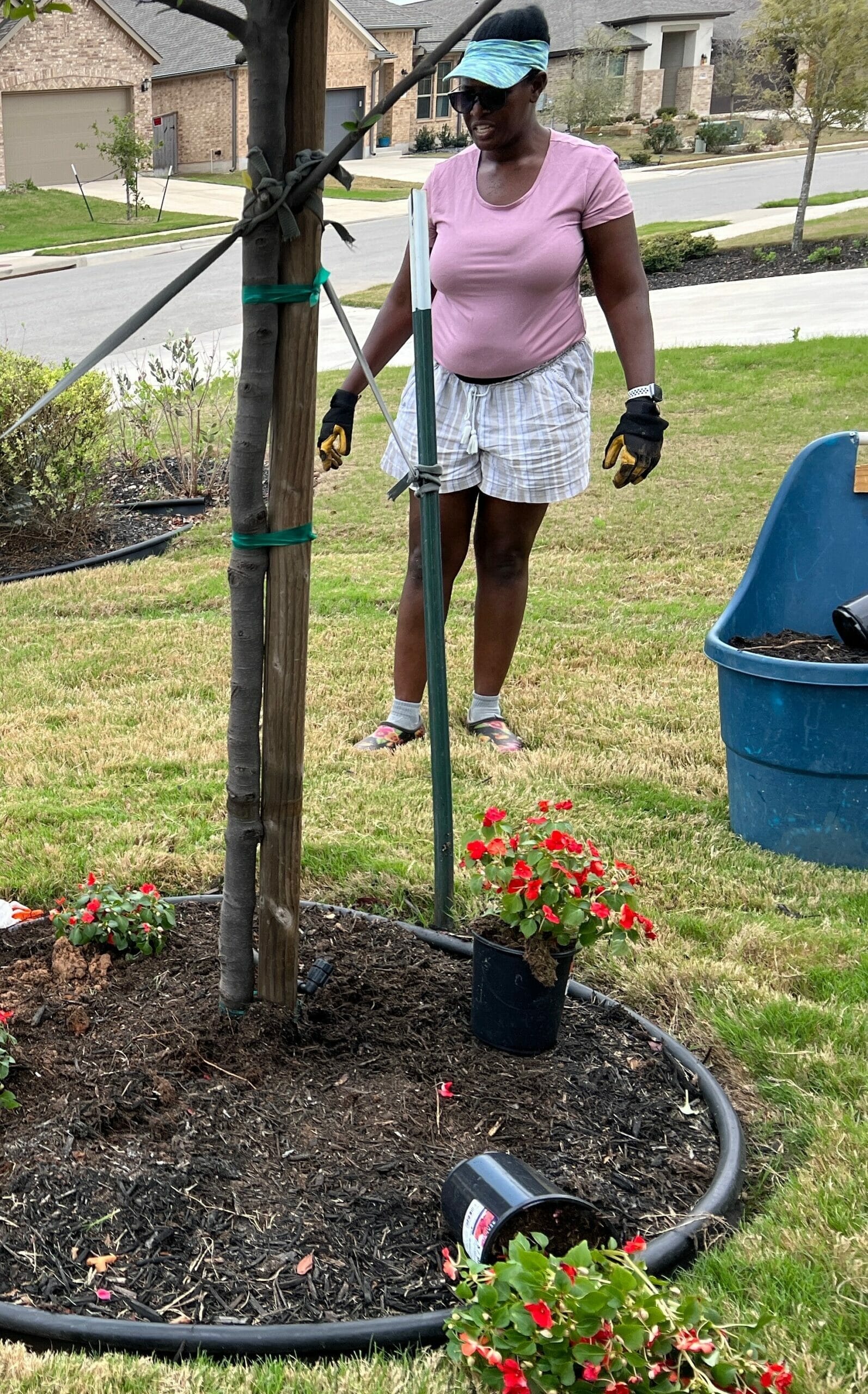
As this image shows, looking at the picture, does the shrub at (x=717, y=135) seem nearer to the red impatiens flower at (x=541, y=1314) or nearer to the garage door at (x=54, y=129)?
the garage door at (x=54, y=129)

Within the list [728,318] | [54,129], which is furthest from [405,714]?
[54,129]

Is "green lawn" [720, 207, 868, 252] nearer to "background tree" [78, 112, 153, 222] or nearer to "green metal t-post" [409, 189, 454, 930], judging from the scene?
"green metal t-post" [409, 189, 454, 930]

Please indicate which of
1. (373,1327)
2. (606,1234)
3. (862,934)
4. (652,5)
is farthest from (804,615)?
(652,5)

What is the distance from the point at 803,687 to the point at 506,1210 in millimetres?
1710

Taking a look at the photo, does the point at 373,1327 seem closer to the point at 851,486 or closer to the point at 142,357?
the point at 851,486

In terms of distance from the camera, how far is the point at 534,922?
237cm

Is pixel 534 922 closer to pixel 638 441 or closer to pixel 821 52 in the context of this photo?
pixel 638 441

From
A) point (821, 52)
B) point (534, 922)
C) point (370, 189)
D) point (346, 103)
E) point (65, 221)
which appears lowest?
point (534, 922)

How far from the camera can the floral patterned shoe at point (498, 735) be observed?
13.3 ft

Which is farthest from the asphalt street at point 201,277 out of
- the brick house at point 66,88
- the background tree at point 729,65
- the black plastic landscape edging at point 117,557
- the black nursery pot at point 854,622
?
the brick house at point 66,88

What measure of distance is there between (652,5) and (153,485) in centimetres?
5574

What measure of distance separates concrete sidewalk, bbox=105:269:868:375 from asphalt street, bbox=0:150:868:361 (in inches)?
39.0

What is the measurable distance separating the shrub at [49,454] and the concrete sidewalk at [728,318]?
4102 millimetres

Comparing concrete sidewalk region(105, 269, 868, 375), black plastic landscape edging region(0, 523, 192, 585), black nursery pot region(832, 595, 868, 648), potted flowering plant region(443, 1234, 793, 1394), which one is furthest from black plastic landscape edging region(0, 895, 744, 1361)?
concrete sidewalk region(105, 269, 868, 375)
